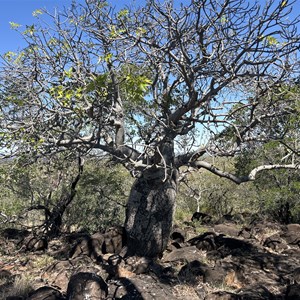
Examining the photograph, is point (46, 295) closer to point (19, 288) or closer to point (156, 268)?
point (19, 288)

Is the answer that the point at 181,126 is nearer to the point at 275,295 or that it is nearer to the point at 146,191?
the point at 146,191

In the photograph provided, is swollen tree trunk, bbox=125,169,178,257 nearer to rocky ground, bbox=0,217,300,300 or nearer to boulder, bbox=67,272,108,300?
rocky ground, bbox=0,217,300,300

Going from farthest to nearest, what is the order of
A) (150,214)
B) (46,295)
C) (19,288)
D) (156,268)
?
(150,214), (156,268), (19,288), (46,295)

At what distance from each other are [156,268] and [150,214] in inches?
44.1

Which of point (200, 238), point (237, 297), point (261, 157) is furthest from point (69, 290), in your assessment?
point (261, 157)

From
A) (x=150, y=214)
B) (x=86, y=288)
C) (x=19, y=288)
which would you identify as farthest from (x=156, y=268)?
(x=19, y=288)

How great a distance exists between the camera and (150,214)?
7.72m

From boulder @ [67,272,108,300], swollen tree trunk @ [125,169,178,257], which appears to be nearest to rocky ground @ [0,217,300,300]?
boulder @ [67,272,108,300]

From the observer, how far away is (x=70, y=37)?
743cm

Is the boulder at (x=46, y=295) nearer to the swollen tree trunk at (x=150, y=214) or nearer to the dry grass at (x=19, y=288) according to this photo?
the dry grass at (x=19, y=288)

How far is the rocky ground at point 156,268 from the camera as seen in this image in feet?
18.3

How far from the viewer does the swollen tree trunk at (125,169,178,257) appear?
7.72 meters

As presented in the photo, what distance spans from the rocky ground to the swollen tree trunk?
1.16 ft

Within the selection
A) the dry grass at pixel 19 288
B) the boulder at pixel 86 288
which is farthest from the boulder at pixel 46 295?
the dry grass at pixel 19 288
